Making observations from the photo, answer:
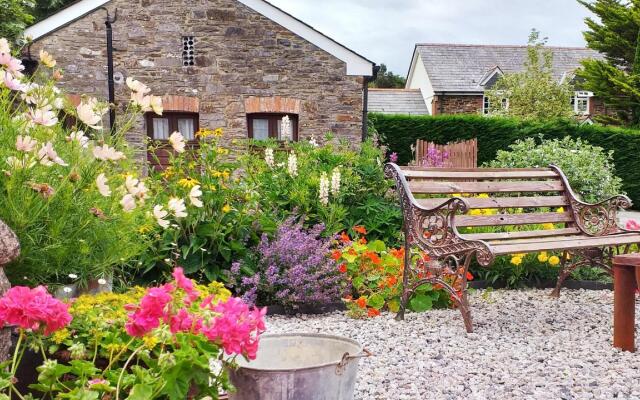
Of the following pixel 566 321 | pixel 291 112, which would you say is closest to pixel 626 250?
pixel 566 321

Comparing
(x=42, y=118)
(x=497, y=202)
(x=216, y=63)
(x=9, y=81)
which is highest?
(x=216, y=63)

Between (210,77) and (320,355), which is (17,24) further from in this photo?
(320,355)

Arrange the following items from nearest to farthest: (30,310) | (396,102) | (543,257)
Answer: (30,310) → (543,257) → (396,102)

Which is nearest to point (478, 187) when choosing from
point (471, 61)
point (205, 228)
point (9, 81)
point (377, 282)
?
point (377, 282)

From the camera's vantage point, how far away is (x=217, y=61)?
38.9ft

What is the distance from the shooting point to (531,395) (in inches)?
128

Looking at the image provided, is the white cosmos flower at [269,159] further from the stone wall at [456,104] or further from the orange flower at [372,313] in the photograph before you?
the stone wall at [456,104]

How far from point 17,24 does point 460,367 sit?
12263 mm

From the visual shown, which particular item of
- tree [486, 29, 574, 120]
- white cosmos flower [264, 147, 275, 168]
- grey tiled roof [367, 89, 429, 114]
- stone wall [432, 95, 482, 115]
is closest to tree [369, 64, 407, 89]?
grey tiled roof [367, 89, 429, 114]

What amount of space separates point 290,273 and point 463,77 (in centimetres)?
2495

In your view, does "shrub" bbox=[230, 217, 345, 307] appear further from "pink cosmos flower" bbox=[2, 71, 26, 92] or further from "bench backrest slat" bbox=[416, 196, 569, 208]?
"pink cosmos flower" bbox=[2, 71, 26, 92]

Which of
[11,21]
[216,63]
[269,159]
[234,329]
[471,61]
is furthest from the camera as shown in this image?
[471,61]

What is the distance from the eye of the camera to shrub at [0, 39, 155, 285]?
2824 mm

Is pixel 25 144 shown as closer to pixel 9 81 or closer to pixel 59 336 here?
pixel 9 81
